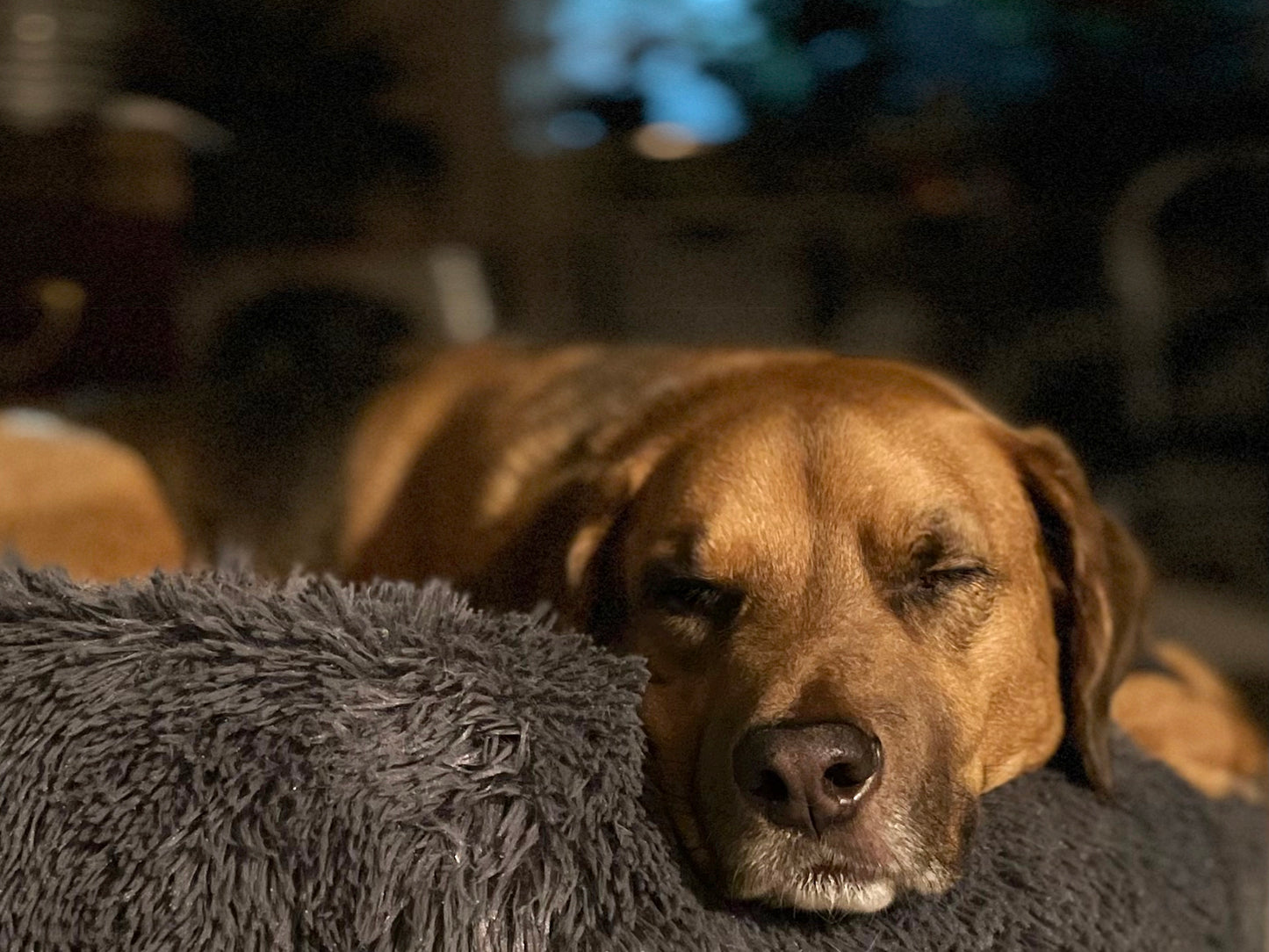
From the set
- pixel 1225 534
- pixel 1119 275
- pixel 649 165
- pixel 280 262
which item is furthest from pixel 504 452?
pixel 1225 534

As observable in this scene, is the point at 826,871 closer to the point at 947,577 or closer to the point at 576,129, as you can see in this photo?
the point at 947,577

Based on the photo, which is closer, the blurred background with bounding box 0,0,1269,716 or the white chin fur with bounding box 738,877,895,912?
the white chin fur with bounding box 738,877,895,912

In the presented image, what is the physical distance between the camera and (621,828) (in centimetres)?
113

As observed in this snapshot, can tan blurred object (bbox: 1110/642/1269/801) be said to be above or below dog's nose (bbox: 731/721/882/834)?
below

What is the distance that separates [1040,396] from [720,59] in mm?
998

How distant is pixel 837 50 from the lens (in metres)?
2.37

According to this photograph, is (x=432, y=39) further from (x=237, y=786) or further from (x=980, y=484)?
(x=237, y=786)

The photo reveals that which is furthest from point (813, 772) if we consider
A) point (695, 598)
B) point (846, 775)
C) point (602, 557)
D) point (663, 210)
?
point (663, 210)

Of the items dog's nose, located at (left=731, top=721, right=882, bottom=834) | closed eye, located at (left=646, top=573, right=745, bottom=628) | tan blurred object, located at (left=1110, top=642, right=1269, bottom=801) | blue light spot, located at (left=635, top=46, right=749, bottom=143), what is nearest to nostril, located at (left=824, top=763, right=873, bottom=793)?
dog's nose, located at (left=731, top=721, right=882, bottom=834)

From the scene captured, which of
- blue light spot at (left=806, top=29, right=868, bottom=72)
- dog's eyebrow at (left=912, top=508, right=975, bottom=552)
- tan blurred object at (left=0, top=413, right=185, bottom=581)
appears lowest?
tan blurred object at (left=0, top=413, right=185, bottom=581)

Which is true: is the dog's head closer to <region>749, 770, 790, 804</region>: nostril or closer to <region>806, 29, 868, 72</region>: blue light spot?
<region>749, 770, 790, 804</region>: nostril

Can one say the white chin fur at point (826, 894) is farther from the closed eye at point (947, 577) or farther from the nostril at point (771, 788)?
the closed eye at point (947, 577)

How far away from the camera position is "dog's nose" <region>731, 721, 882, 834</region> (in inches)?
42.9

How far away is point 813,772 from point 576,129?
187 cm
